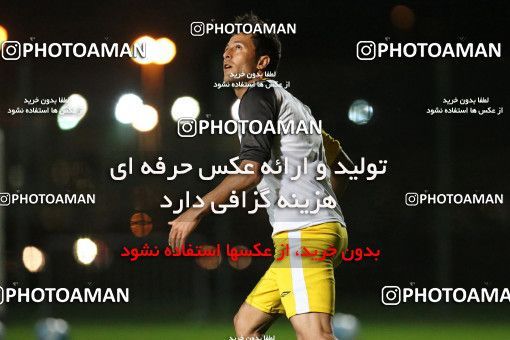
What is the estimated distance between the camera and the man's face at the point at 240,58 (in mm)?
5527

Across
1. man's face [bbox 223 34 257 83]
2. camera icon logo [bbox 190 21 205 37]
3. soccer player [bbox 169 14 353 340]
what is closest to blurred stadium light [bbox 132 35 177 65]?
camera icon logo [bbox 190 21 205 37]

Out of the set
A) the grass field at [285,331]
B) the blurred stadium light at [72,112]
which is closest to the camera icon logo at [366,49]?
the blurred stadium light at [72,112]

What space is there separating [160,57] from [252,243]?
1240 millimetres

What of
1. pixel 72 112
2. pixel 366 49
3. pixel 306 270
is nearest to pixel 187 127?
pixel 72 112

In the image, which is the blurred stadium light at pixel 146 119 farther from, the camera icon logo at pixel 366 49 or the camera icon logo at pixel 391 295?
the camera icon logo at pixel 391 295

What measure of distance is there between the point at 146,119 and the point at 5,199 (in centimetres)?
93

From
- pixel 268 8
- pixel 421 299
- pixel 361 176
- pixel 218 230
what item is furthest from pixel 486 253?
pixel 268 8

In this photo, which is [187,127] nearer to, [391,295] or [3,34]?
Answer: [3,34]

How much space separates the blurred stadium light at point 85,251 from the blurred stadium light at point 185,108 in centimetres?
93

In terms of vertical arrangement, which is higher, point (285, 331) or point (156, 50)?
point (156, 50)

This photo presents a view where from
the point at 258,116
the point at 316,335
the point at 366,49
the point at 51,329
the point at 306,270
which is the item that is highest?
the point at 366,49

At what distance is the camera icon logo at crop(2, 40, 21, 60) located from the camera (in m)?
6.34

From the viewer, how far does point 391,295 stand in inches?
255

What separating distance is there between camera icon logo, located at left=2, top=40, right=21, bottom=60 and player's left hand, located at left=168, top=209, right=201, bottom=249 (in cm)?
210
